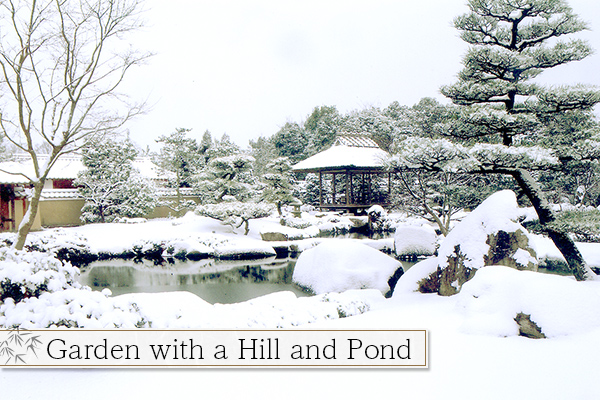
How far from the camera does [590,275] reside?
5195mm

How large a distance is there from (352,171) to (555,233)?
40.6ft

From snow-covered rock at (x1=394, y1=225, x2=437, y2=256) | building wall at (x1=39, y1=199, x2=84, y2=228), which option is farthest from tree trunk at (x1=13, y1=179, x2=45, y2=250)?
building wall at (x1=39, y1=199, x2=84, y2=228)

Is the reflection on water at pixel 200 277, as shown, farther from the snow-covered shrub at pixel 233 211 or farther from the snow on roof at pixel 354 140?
the snow on roof at pixel 354 140

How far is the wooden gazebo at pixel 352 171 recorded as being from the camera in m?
17.0

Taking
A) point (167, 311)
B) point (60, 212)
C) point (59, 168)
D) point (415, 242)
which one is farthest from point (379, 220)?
point (167, 311)

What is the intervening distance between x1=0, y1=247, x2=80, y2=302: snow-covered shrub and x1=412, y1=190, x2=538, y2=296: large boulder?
168 inches

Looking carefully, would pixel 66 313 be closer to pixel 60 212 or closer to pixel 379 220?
pixel 60 212

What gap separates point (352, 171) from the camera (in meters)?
17.5

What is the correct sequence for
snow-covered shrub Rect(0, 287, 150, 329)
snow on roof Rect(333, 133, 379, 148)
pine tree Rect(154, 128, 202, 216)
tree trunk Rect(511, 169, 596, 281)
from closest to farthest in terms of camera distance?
snow-covered shrub Rect(0, 287, 150, 329), tree trunk Rect(511, 169, 596, 281), pine tree Rect(154, 128, 202, 216), snow on roof Rect(333, 133, 379, 148)

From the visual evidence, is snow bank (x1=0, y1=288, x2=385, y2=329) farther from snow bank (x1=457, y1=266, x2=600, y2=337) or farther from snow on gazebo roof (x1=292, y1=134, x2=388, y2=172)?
snow on gazebo roof (x1=292, y1=134, x2=388, y2=172)

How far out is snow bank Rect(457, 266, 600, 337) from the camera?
2.96 metres

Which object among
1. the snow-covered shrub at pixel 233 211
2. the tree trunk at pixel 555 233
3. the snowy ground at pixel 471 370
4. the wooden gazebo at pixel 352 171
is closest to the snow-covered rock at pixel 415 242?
the snow-covered shrub at pixel 233 211

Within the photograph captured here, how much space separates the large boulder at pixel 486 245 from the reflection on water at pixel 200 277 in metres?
2.71

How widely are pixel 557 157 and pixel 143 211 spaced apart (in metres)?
14.3
